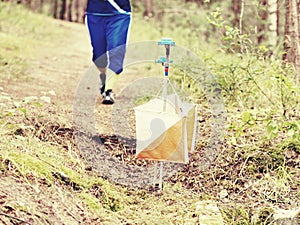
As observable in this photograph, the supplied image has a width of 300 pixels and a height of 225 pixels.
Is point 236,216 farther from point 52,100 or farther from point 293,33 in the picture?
point 52,100

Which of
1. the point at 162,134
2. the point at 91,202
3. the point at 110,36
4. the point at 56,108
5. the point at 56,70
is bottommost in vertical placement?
the point at 56,70

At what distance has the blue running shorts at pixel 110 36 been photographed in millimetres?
6215

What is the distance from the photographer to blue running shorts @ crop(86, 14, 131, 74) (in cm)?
621

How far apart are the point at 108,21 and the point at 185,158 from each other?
9.05 feet

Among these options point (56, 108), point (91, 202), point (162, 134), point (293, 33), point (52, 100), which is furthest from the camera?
point (52, 100)

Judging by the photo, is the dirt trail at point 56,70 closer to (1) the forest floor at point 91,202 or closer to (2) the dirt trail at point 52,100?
(2) the dirt trail at point 52,100

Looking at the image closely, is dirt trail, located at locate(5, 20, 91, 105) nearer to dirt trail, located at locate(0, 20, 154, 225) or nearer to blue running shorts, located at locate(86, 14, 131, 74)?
dirt trail, located at locate(0, 20, 154, 225)

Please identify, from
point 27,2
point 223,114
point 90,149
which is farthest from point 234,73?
point 27,2

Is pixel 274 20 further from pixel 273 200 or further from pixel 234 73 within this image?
pixel 273 200

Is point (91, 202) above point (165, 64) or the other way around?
the other way around

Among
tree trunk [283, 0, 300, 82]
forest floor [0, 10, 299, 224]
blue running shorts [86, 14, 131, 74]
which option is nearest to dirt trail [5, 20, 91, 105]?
blue running shorts [86, 14, 131, 74]

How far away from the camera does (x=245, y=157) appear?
4.58 metres

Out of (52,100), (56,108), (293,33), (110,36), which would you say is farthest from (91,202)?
(293,33)

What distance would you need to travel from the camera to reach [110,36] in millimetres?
6246
